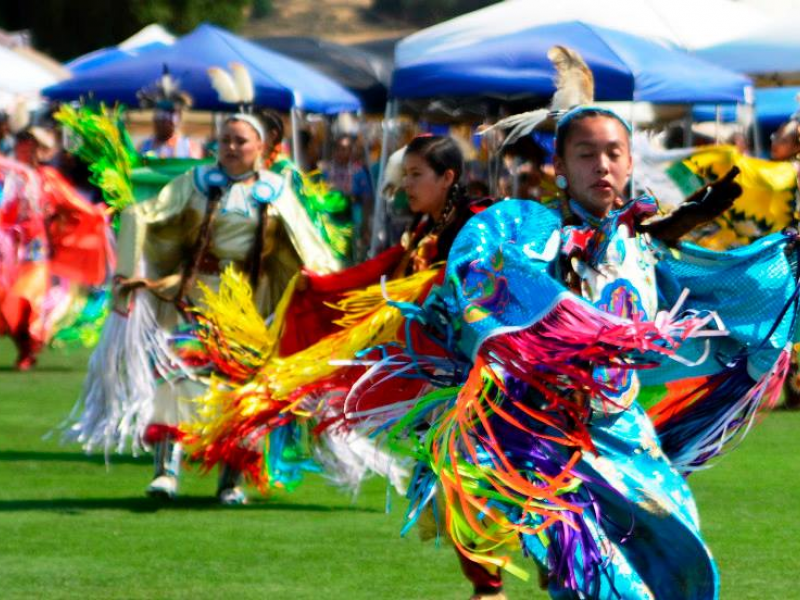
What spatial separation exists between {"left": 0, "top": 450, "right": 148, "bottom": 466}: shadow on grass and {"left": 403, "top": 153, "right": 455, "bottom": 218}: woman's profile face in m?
3.22

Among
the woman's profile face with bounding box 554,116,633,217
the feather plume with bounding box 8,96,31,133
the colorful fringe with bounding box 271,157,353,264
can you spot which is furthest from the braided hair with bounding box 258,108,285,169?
the feather plume with bounding box 8,96,31,133

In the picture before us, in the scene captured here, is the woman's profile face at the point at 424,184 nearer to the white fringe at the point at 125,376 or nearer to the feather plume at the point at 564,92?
the feather plume at the point at 564,92

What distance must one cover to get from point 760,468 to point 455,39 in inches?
207

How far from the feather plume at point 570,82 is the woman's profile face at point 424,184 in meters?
1.04

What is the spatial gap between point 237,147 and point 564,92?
2.77 meters

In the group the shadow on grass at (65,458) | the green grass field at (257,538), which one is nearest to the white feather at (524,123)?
the green grass field at (257,538)

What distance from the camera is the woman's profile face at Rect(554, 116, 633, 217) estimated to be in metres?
4.17

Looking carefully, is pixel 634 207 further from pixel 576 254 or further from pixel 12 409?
pixel 12 409

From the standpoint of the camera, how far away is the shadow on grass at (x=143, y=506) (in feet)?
23.2

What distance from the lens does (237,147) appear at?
7.17m

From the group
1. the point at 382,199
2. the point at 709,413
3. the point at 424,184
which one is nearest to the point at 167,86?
the point at 382,199

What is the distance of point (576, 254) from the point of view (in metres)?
4.16

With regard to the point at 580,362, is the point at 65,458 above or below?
below

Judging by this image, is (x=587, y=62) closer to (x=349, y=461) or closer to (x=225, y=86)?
(x=225, y=86)
